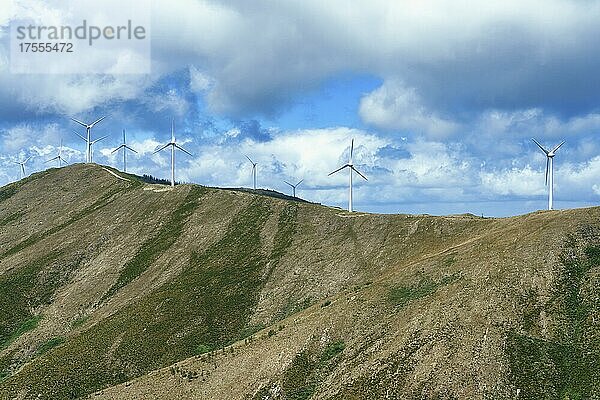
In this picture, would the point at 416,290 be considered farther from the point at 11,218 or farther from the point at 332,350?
the point at 11,218

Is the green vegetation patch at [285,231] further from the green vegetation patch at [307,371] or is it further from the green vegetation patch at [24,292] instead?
the green vegetation patch at [24,292]

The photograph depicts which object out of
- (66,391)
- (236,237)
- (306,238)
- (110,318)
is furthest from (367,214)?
(66,391)

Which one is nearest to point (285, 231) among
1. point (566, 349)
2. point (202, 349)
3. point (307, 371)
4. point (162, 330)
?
point (162, 330)

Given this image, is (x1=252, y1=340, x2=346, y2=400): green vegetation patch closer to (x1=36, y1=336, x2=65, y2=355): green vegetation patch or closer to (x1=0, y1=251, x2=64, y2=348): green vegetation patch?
(x1=36, y1=336, x2=65, y2=355): green vegetation patch

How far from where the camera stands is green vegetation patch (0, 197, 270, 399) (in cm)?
9600

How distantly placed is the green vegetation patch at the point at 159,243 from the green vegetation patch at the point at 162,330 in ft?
40.4

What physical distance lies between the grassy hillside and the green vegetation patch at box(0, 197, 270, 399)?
35 cm

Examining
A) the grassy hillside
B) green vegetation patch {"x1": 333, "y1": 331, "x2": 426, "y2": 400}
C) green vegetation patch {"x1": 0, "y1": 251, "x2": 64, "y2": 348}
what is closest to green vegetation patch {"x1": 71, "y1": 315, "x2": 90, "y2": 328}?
the grassy hillside

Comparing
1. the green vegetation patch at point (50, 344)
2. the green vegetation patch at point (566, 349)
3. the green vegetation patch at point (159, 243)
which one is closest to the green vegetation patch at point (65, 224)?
the green vegetation patch at point (159, 243)

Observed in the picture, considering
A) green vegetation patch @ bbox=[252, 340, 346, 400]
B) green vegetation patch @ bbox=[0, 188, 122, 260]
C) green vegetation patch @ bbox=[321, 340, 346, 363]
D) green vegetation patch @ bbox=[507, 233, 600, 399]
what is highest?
green vegetation patch @ bbox=[0, 188, 122, 260]

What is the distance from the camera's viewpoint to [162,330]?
107688mm

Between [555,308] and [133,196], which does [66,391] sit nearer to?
[555,308]

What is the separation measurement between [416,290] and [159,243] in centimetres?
8074

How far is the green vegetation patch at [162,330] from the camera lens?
315 ft
